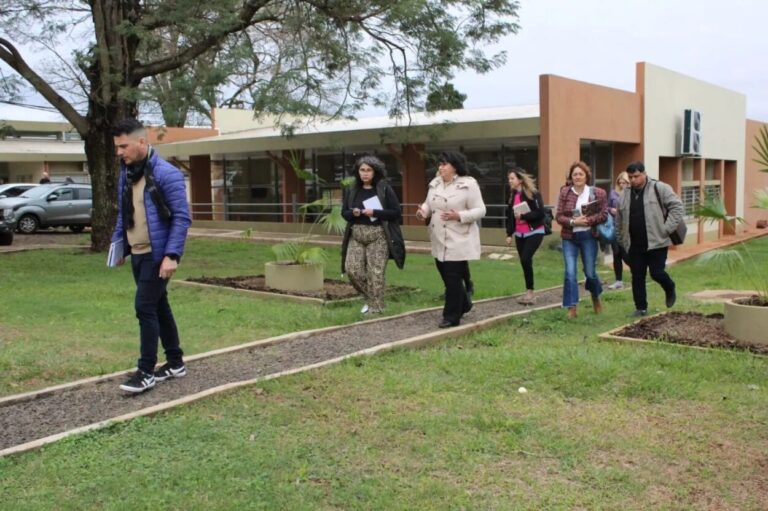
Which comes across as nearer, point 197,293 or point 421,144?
point 197,293

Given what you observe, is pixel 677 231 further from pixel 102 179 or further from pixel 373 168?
pixel 102 179

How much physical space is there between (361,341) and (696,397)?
304cm

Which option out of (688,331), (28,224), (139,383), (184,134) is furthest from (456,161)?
(184,134)

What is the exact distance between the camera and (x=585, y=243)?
8539 millimetres

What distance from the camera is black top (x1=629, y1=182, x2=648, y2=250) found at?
26.7ft

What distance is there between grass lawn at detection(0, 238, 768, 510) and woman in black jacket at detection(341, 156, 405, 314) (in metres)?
1.56

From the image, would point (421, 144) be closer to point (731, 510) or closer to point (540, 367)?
point (540, 367)

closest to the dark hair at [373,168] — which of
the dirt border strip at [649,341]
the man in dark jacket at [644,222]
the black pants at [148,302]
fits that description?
the man in dark jacket at [644,222]

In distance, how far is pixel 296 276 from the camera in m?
10.5

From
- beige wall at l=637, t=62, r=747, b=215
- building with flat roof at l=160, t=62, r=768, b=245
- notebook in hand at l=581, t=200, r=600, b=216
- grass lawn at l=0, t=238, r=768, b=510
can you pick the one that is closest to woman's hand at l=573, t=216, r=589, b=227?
notebook in hand at l=581, t=200, r=600, b=216

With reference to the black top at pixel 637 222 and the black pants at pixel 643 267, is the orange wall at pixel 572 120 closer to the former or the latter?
the black pants at pixel 643 267

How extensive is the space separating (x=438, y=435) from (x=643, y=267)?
4.72m

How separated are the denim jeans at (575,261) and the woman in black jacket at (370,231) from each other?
184 cm

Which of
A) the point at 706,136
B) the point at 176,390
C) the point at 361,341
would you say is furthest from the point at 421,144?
Result: the point at 176,390
